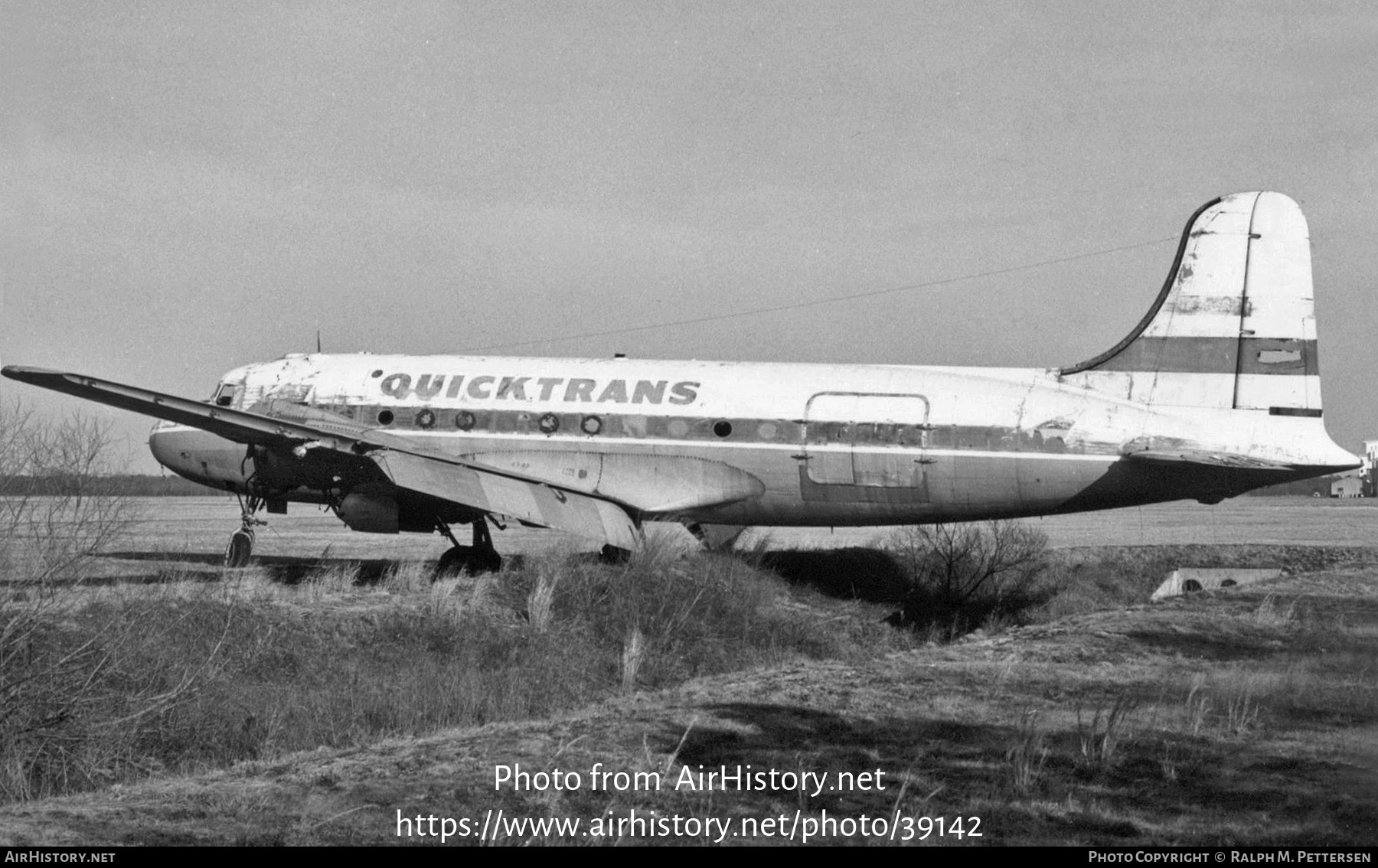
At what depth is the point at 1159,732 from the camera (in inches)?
383

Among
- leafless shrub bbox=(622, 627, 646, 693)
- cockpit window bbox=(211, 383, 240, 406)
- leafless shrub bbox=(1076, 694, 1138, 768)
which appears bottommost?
leafless shrub bbox=(622, 627, 646, 693)

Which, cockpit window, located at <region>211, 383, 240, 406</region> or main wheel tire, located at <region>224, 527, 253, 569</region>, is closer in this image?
main wheel tire, located at <region>224, 527, 253, 569</region>

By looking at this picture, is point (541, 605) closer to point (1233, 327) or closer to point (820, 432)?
point (820, 432)

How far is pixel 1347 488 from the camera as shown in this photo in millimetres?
104812

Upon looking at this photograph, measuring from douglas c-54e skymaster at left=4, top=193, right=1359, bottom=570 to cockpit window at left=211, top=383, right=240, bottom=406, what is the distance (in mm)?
940

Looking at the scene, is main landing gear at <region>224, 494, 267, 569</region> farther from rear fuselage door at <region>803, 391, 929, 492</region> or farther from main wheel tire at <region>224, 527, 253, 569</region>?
rear fuselage door at <region>803, 391, 929, 492</region>

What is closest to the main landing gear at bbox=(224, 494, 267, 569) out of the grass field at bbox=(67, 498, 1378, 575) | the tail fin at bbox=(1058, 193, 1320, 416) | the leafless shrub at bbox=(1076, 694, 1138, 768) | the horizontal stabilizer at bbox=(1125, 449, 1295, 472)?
the grass field at bbox=(67, 498, 1378, 575)

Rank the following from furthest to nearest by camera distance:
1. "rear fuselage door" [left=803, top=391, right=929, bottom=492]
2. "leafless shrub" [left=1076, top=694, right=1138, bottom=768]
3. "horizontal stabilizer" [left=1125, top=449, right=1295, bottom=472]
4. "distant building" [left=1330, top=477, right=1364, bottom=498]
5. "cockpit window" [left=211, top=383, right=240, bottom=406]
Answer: "distant building" [left=1330, top=477, right=1364, bottom=498]
"cockpit window" [left=211, top=383, right=240, bottom=406]
"rear fuselage door" [left=803, top=391, right=929, bottom=492]
"horizontal stabilizer" [left=1125, top=449, right=1295, bottom=472]
"leafless shrub" [left=1076, top=694, right=1138, bottom=768]

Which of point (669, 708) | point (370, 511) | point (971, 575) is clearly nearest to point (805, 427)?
point (370, 511)

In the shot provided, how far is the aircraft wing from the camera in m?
21.2
